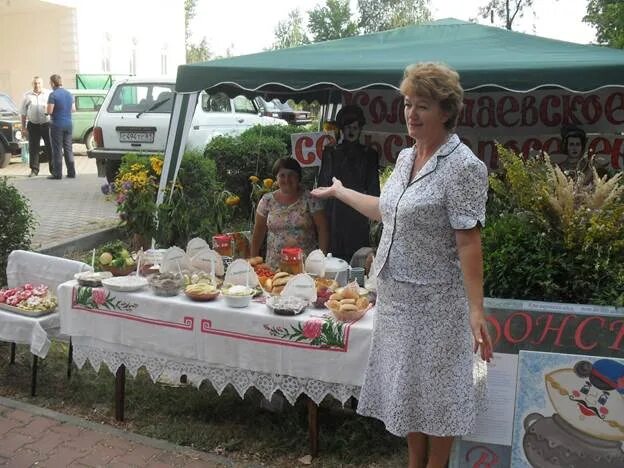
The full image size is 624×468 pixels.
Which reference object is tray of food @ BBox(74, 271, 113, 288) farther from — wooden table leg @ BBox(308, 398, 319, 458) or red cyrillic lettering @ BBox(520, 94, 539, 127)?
red cyrillic lettering @ BBox(520, 94, 539, 127)

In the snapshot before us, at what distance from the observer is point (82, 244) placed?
24.4ft

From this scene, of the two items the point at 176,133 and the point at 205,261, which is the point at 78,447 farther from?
the point at 176,133

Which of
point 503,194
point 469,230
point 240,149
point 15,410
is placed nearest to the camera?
point 469,230

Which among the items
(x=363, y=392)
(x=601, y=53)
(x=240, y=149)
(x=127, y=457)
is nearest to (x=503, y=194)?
(x=363, y=392)

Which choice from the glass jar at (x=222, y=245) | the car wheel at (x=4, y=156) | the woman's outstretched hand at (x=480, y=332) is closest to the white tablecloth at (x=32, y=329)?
the glass jar at (x=222, y=245)

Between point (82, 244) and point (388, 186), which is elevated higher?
point (388, 186)

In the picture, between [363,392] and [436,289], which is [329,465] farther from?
[436,289]

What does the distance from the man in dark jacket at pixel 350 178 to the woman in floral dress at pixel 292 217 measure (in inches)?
28.0

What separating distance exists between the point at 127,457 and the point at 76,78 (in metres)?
19.4

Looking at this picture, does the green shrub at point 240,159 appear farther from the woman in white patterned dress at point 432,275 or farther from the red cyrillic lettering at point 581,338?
the red cyrillic lettering at point 581,338

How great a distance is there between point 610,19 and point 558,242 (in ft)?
54.2

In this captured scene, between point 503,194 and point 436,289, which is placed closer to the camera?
point 436,289

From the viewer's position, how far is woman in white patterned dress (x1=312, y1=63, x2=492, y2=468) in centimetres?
224

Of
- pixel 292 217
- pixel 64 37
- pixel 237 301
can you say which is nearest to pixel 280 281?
pixel 237 301
